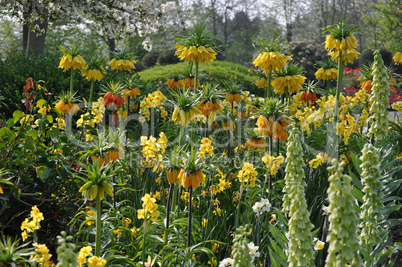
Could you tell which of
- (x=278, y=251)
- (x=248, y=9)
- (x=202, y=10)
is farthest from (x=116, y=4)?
(x=248, y=9)

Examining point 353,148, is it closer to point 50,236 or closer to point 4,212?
point 50,236

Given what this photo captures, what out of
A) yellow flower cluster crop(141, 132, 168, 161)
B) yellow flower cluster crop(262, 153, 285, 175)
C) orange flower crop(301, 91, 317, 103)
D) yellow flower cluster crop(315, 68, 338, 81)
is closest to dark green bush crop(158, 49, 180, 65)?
Answer: yellow flower cluster crop(315, 68, 338, 81)

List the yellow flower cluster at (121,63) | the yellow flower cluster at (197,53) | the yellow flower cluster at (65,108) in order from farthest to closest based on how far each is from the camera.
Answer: the yellow flower cluster at (121,63), the yellow flower cluster at (65,108), the yellow flower cluster at (197,53)

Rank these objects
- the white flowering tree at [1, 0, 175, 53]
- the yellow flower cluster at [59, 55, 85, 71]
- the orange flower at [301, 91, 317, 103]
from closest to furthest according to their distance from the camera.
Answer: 1. the yellow flower cluster at [59, 55, 85, 71]
2. the orange flower at [301, 91, 317, 103]
3. the white flowering tree at [1, 0, 175, 53]

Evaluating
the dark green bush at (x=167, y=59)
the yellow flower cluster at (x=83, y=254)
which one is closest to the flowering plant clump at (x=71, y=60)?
the yellow flower cluster at (x=83, y=254)

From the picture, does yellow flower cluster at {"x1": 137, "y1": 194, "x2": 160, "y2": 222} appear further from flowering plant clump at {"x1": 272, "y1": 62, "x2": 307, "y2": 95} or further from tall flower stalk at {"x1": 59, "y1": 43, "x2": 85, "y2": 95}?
tall flower stalk at {"x1": 59, "y1": 43, "x2": 85, "y2": 95}

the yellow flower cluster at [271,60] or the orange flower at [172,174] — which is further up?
the yellow flower cluster at [271,60]

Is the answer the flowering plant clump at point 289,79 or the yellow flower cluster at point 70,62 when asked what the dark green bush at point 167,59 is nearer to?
the yellow flower cluster at point 70,62

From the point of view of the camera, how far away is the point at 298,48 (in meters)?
16.4

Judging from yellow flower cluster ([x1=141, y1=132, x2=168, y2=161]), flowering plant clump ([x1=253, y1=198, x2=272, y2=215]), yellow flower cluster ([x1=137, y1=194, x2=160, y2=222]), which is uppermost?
yellow flower cluster ([x1=141, y1=132, x2=168, y2=161])

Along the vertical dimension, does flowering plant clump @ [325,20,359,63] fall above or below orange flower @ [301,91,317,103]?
above

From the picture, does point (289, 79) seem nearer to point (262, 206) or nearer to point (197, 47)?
point (197, 47)

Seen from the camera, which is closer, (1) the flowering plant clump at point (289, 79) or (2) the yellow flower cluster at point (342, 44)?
(2) the yellow flower cluster at point (342, 44)

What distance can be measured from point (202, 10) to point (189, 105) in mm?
28781
